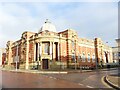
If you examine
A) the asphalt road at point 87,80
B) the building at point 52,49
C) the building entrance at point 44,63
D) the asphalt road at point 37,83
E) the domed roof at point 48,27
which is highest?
the domed roof at point 48,27

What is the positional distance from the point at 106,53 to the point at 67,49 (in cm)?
2812

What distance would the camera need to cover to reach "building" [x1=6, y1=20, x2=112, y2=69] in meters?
46.5

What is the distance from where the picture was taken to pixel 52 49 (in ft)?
154

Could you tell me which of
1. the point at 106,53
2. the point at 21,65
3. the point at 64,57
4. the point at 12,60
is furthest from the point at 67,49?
the point at 106,53

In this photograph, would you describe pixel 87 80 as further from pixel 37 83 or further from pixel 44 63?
pixel 44 63

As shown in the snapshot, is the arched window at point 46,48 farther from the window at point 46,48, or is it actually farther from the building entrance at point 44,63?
the building entrance at point 44,63

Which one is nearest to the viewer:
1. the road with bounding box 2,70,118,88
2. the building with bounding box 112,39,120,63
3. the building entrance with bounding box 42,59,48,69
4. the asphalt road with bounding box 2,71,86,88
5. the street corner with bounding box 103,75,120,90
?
the street corner with bounding box 103,75,120,90

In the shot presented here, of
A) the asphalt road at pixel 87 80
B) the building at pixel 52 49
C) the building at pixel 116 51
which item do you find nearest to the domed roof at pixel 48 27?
the building at pixel 52 49

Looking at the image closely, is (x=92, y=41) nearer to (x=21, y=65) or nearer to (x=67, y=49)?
(x=67, y=49)

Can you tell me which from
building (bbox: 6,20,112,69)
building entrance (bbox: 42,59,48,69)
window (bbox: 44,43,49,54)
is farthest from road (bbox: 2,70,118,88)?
window (bbox: 44,43,49,54)

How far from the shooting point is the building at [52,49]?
46531mm

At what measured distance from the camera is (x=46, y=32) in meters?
46.9

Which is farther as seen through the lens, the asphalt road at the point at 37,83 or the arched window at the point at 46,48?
the arched window at the point at 46,48

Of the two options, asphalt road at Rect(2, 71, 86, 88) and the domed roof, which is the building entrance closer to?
the domed roof
